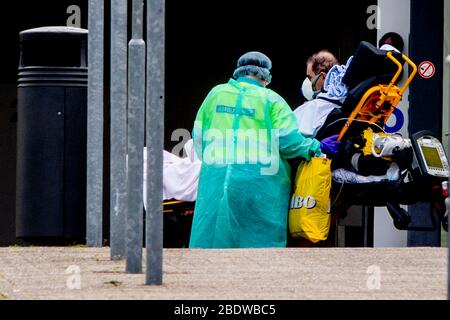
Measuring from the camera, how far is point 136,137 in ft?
25.4

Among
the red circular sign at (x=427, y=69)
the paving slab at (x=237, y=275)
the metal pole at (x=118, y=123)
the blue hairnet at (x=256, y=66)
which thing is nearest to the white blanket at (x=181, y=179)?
the blue hairnet at (x=256, y=66)

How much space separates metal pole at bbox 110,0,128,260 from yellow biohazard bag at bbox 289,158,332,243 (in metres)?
2.06

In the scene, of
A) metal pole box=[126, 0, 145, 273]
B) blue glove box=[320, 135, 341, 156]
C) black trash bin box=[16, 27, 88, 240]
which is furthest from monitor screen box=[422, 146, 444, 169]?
metal pole box=[126, 0, 145, 273]

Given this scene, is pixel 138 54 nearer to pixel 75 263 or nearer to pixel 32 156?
pixel 75 263

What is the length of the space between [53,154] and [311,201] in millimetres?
1776

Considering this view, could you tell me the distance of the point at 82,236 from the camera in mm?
10531

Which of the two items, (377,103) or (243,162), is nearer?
(243,162)

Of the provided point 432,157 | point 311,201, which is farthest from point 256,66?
point 432,157

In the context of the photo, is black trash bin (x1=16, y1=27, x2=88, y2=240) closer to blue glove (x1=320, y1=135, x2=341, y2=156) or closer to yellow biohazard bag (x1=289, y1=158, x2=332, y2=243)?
yellow biohazard bag (x1=289, y1=158, x2=332, y2=243)

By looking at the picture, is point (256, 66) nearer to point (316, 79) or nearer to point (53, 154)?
point (316, 79)

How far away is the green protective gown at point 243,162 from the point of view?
1045cm

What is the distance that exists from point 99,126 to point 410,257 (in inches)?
85.8

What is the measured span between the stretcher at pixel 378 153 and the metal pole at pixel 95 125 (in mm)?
1955

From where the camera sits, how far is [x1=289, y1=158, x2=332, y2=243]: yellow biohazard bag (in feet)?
35.2
